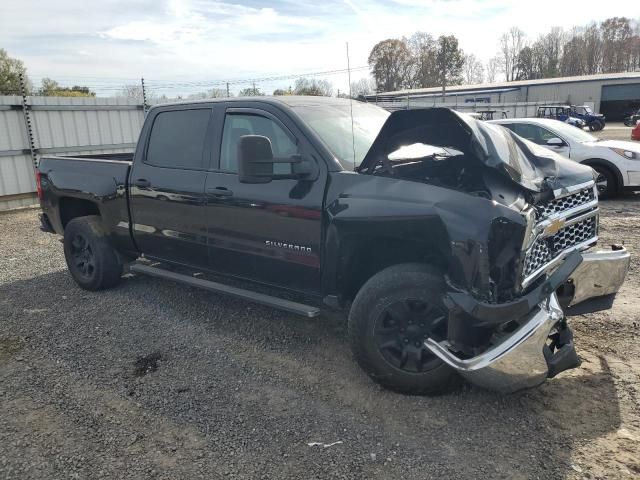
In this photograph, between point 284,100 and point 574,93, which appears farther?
point 574,93

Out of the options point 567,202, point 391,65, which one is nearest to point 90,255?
point 567,202

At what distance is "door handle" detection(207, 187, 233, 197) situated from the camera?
160 inches

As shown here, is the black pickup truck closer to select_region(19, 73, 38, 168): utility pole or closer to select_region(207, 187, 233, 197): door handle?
select_region(207, 187, 233, 197): door handle

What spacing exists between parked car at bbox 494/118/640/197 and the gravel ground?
549 cm

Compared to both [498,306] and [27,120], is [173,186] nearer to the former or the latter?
[498,306]

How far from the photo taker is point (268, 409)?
128 inches

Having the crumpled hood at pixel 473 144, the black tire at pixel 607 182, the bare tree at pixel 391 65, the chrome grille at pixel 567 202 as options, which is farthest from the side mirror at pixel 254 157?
the bare tree at pixel 391 65

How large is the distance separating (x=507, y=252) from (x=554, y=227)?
1.96 ft

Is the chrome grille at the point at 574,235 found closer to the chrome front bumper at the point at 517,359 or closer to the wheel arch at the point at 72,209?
the chrome front bumper at the point at 517,359

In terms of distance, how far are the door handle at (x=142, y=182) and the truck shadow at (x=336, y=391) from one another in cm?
121

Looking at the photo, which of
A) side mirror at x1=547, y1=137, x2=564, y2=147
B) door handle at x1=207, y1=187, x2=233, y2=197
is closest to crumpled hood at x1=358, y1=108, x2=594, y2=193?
door handle at x1=207, y1=187, x2=233, y2=197

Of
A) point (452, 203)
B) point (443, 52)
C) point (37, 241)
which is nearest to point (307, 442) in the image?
point (452, 203)

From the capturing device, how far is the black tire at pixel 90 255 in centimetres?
532

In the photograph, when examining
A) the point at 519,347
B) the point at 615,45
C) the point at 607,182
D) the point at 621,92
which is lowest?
the point at 607,182
